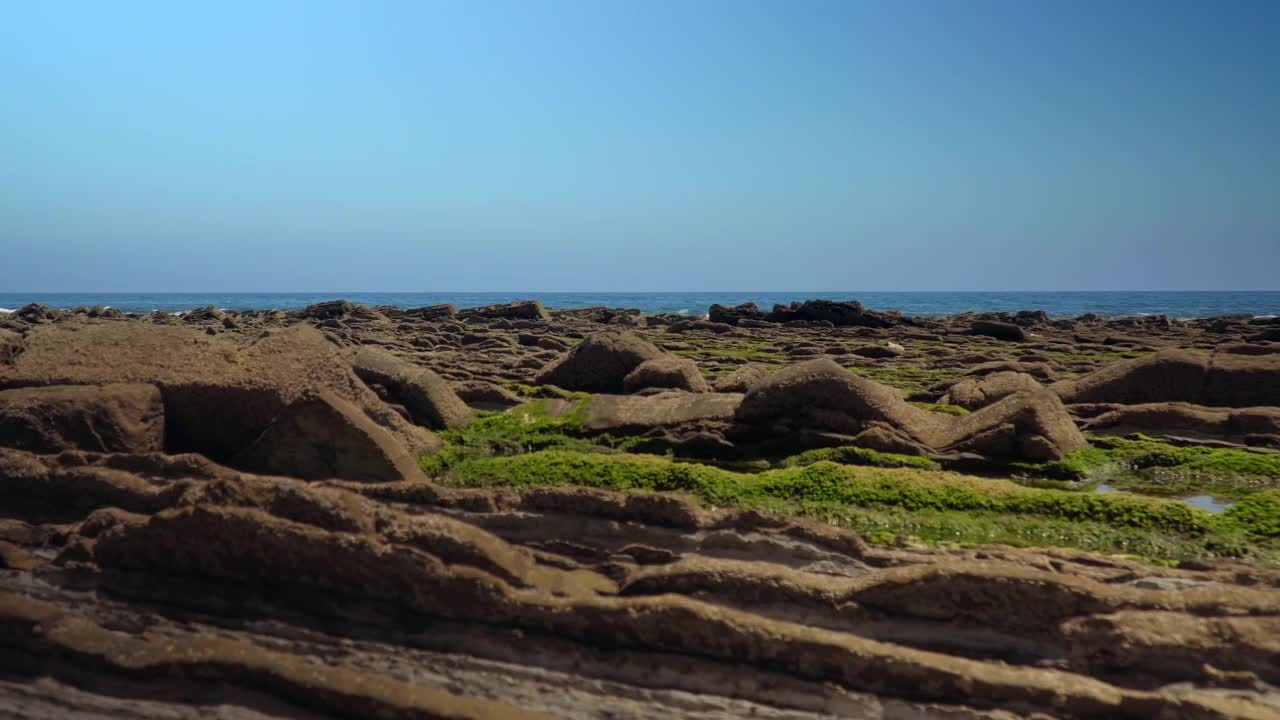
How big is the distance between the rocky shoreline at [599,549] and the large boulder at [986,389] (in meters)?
1.29

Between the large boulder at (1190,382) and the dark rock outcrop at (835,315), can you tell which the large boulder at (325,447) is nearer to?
the large boulder at (1190,382)

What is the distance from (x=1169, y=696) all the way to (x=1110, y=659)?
14.5 inches

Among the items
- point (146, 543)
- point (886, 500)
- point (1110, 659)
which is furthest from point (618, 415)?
point (1110, 659)

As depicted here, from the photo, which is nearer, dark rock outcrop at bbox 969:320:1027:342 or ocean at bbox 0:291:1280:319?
dark rock outcrop at bbox 969:320:1027:342

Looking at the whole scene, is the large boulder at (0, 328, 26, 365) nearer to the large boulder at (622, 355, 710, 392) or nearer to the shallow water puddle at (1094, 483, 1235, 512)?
the large boulder at (622, 355, 710, 392)

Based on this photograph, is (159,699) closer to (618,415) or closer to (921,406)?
(618,415)

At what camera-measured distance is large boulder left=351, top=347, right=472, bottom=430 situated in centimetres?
1023

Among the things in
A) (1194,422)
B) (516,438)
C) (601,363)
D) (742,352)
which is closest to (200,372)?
(516,438)

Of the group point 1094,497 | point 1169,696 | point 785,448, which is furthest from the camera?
point 785,448

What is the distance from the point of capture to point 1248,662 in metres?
4.32

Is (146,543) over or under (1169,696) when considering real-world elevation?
over

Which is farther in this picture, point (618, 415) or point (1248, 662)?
point (618, 415)

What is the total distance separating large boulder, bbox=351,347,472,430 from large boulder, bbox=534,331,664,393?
3281mm

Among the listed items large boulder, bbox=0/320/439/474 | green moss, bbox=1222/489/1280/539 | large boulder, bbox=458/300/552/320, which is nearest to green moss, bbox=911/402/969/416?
green moss, bbox=1222/489/1280/539
